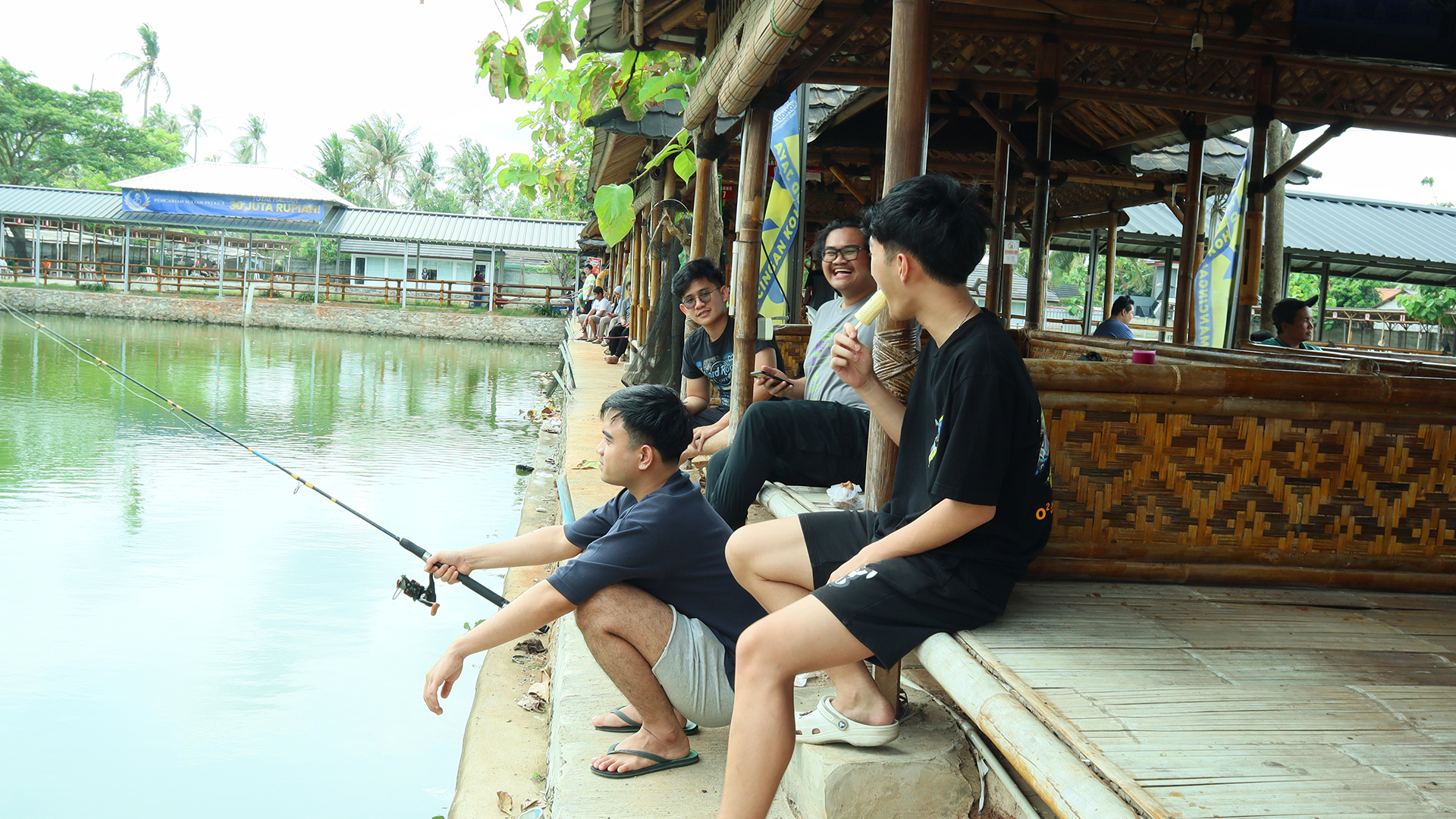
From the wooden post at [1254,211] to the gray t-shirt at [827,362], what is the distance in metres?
2.78

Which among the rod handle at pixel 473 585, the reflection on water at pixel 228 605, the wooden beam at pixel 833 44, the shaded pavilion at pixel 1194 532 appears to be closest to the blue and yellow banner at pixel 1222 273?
the shaded pavilion at pixel 1194 532

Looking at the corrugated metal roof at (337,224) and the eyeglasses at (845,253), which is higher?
the corrugated metal roof at (337,224)

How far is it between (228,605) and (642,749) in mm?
3641

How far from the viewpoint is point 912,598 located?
2.07 m

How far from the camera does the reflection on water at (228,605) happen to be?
3.75m

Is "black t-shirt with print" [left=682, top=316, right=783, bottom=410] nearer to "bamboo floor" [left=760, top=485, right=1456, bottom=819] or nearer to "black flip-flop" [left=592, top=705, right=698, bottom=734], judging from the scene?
"black flip-flop" [left=592, top=705, right=698, bottom=734]

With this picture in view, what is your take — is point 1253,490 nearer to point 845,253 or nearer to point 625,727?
point 845,253

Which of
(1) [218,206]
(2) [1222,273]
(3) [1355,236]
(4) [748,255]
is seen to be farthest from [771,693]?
(1) [218,206]

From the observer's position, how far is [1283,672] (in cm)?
209

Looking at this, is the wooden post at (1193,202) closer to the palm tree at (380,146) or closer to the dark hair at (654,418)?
the dark hair at (654,418)

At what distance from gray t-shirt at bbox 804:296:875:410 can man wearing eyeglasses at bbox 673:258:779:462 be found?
504 millimetres

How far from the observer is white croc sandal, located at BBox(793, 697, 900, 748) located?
2268mm

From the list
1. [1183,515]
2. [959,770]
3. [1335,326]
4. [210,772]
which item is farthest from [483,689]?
[1335,326]

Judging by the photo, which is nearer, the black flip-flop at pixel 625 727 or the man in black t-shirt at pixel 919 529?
the man in black t-shirt at pixel 919 529
